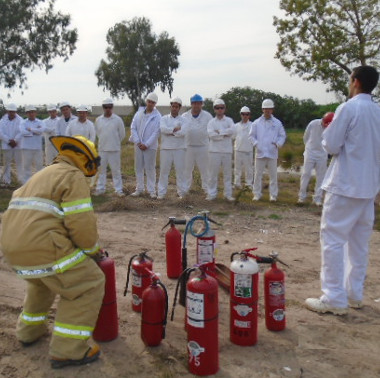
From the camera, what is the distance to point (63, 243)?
10.9 feet

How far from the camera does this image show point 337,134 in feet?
13.8

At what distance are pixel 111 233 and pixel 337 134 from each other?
14.3ft

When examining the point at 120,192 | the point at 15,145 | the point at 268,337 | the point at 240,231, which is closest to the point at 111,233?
the point at 240,231

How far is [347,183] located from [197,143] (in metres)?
6.44

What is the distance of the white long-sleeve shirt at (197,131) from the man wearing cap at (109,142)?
165 cm

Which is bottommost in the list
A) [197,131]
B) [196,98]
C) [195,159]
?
[195,159]

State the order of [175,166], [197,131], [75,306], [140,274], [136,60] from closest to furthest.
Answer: [75,306] < [140,274] < [175,166] < [197,131] < [136,60]

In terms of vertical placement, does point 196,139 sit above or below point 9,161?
above

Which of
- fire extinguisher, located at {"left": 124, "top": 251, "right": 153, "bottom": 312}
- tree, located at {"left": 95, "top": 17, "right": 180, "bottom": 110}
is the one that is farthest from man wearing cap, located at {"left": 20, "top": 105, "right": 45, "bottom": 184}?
tree, located at {"left": 95, "top": 17, "right": 180, "bottom": 110}

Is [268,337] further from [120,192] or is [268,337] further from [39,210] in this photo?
[120,192]

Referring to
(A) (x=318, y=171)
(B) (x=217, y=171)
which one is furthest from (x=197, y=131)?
(A) (x=318, y=171)

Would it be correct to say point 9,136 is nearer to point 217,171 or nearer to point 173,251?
point 217,171

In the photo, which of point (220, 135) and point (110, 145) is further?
point (110, 145)

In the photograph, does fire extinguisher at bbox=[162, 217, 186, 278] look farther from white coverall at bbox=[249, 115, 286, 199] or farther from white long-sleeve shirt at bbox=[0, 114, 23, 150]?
white long-sleeve shirt at bbox=[0, 114, 23, 150]
